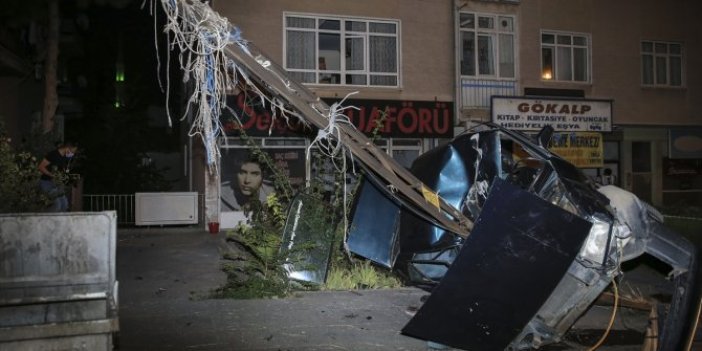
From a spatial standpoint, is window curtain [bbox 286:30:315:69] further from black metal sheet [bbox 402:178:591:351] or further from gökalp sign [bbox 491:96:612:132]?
black metal sheet [bbox 402:178:591:351]

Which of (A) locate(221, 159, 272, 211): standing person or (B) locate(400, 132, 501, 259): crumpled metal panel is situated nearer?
(B) locate(400, 132, 501, 259): crumpled metal panel

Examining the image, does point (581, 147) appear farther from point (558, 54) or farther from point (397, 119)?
point (397, 119)

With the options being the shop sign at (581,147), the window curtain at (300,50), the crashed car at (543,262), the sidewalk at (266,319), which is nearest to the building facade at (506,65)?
the window curtain at (300,50)

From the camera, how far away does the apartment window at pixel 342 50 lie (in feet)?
48.6

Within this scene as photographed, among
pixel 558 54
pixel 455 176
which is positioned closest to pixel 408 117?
pixel 558 54

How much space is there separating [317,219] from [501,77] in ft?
34.9

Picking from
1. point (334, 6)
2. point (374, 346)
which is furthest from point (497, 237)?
point (334, 6)

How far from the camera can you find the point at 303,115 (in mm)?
5617

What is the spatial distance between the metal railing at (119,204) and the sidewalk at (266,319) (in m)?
5.98

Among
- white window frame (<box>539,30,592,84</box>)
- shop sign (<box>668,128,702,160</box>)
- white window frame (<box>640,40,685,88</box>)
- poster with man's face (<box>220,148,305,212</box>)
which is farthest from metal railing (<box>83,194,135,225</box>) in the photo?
shop sign (<box>668,128,702,160</box>)

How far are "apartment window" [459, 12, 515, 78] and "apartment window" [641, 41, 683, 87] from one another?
468 cm

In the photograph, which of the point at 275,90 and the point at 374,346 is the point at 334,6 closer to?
the point at 275,90

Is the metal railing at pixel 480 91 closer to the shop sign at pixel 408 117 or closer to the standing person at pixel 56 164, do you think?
the shop sign at pixel 408 117

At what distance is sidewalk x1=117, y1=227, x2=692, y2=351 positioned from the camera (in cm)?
541
